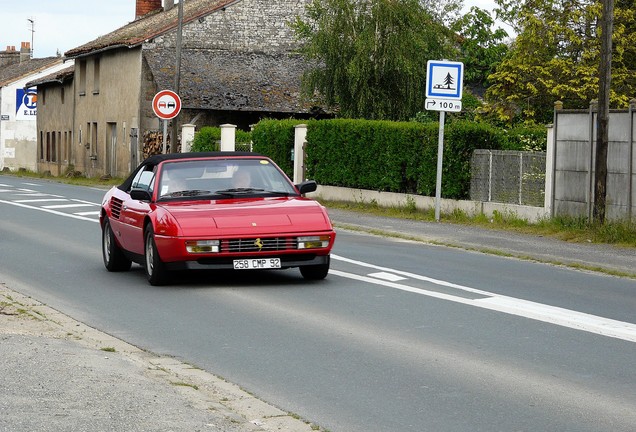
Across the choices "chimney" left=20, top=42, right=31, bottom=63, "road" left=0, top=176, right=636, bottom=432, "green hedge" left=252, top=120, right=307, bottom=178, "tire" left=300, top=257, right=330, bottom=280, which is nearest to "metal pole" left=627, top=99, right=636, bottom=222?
"road" left=0, top=176, right=636, bottom=432

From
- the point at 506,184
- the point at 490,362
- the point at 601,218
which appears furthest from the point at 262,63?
the point at 490,362

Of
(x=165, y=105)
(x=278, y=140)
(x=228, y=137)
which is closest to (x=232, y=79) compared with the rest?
(x=228, y=137)

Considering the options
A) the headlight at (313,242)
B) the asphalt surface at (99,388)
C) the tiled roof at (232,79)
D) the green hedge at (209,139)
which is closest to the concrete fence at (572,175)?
the headlight at (313,242)

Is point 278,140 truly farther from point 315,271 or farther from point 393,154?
point 315,271

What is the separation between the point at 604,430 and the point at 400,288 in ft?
23.4

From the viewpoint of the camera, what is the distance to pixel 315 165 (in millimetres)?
35375

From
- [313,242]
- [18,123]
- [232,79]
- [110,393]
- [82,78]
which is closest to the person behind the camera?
[110,393]

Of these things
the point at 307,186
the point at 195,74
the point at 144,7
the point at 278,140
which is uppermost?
the point at 144,7

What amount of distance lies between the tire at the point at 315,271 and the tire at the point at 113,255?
2394 millimetres

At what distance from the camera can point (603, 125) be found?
73.6 ft

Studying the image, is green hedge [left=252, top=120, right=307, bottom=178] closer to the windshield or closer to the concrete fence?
the concrete fence

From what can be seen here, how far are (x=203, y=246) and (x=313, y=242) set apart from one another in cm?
123

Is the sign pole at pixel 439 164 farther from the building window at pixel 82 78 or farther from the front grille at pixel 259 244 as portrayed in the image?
the building window at pixel 82 78

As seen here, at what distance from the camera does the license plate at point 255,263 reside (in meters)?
14.1
